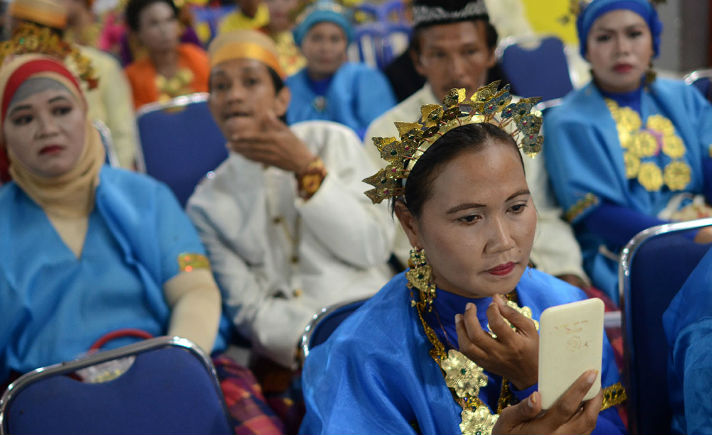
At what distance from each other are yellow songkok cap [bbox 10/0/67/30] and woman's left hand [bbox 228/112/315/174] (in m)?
1.41

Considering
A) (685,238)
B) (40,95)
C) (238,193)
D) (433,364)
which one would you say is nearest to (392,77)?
(238,193)

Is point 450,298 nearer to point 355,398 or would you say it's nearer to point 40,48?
point 355,398

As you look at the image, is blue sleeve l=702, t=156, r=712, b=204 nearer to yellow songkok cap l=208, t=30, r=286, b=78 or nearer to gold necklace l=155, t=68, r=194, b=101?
yellow songkok cap l=208, t=30, r=286, b=78

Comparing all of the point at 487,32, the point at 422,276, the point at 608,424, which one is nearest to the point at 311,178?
the point at 487,32

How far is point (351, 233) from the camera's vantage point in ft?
7.14

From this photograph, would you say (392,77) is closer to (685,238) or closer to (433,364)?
(685,238)

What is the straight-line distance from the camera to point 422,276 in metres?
1.33

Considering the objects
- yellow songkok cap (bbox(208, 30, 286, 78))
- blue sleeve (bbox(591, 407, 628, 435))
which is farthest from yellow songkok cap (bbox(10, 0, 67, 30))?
blue sleeve (bbox(591, 407, 628, 435))

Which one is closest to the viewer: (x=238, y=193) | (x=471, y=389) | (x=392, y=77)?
(x=471, y=389)

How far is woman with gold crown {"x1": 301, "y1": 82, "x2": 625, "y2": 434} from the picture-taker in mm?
1214

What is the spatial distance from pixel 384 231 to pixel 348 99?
1.68m

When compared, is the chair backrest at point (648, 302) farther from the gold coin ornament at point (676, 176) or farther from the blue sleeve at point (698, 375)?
the gold coin ornament at point (676, 176)

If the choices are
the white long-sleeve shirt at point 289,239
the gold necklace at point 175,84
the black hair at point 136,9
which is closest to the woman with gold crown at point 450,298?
the white long-sleeve shirt at point 289,239

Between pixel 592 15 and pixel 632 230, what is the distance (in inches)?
29.8
